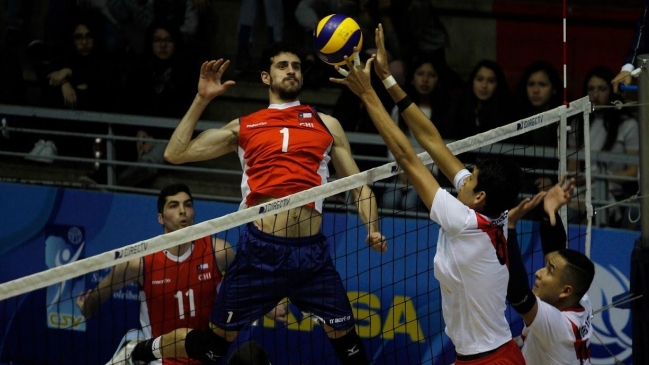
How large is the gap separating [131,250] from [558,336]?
Answer: 7.85 ft

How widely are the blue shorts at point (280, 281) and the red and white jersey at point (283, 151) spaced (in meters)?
0.28

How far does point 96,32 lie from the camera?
12.9 m

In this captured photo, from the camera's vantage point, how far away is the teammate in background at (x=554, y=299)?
6367 millimetres

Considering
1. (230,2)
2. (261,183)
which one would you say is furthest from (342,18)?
(230,2)

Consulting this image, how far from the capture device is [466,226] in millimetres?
6070

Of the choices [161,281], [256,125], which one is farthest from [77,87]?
[256,125]

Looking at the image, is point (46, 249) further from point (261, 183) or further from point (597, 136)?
point (597, 136)

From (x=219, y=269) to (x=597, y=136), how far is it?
3456 millimetres

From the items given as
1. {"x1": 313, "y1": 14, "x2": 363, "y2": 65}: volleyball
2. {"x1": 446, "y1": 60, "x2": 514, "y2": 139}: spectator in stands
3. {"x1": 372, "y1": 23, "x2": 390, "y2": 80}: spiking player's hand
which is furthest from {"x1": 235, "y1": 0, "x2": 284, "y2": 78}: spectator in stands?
{"x1": 372, "y1": 23, "x2": 390, "y2": 80}: spiking player's hand

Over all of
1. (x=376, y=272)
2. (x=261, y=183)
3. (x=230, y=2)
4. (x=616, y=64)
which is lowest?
(x=376, y=272)

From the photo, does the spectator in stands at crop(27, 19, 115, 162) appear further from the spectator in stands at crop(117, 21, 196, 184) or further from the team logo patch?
the team logo patch

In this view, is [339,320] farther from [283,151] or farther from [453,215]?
[453,215]

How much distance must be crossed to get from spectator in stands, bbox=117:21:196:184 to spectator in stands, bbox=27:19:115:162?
0.35 m

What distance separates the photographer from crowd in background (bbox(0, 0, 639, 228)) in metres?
10.5
